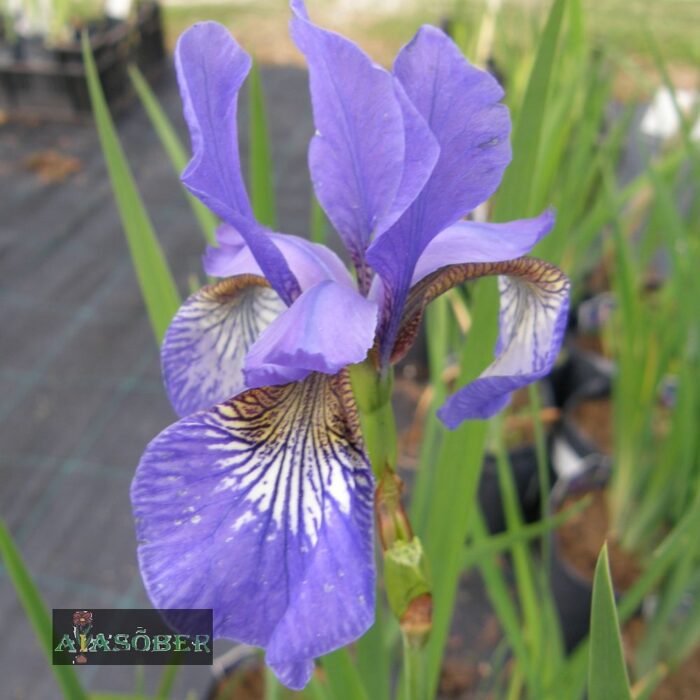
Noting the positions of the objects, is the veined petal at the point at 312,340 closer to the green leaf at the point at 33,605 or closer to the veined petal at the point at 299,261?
the veined petal at the point at 299,261

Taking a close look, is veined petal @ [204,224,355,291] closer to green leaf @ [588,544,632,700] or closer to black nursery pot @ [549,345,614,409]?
green leaf @ [588,544,632,700]

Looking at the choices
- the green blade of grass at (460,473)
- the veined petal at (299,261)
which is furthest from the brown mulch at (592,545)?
the veined petal at (299,261)

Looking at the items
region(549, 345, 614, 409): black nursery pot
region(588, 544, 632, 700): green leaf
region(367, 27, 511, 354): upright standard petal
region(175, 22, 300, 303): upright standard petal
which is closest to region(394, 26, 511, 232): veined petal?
region(367, 27, 511, 354): upright standard petal

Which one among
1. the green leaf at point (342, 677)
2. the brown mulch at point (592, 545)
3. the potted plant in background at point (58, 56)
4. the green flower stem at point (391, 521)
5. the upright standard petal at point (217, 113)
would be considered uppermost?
the upright standard petal at point (217, 113)

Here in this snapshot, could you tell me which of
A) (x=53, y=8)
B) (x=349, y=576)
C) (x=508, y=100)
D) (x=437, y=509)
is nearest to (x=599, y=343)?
(x=508, y=100)

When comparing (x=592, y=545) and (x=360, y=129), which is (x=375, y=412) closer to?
(x=360, y=129)

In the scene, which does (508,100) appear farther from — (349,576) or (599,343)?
Result: (349,576)

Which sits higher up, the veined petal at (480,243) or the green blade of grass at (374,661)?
the veined petal at (480,243)
